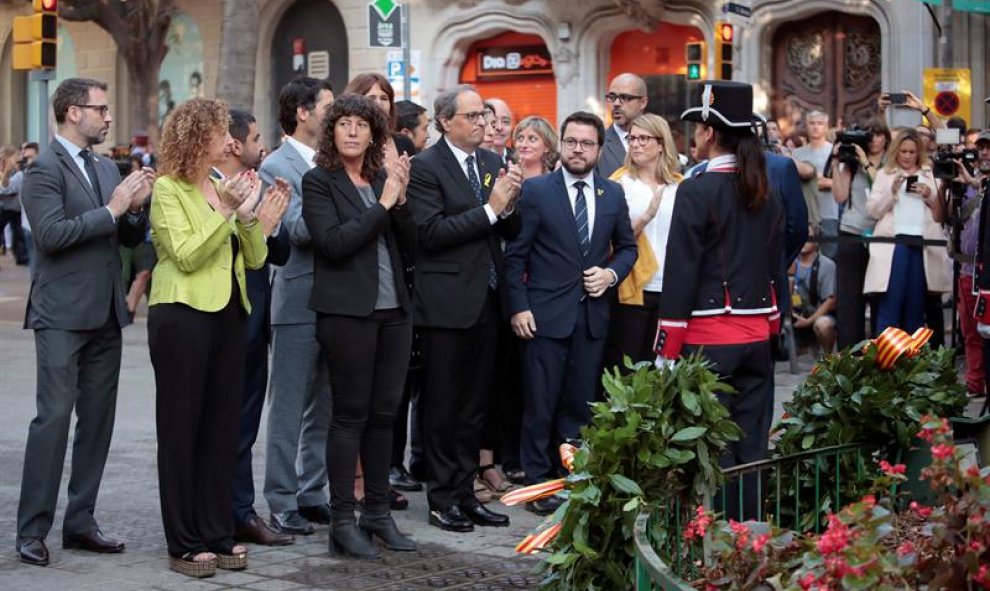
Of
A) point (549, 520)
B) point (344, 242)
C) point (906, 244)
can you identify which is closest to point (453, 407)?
point (344, 242)

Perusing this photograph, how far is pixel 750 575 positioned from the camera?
420 cm

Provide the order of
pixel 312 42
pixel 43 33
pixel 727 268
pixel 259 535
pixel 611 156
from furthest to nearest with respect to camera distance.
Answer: pixel 312 42, pixel 43 33, pixel 611 156, pixel 259 535, pixel 727 268

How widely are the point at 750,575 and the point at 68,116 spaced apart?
4522 millimetres

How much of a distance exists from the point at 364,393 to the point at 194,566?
1051 millimetres

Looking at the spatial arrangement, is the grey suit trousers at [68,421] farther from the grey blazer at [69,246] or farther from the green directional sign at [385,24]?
the green directional sign at [385,24]

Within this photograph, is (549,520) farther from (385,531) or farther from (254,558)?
(254,558)

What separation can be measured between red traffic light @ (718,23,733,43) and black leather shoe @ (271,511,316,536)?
639 inches

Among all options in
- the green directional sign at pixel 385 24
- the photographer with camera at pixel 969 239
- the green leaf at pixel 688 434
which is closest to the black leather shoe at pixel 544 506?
the green leaf at pixel 688 434

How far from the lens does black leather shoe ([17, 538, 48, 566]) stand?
24.3 ft

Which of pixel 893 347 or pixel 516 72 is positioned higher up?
pixel 516 72

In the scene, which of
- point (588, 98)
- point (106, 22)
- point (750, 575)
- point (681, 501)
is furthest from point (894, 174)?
point (106, 22)

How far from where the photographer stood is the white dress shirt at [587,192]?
9133 millimetres

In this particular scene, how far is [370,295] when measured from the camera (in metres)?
7.55

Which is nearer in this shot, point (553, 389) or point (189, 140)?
point (189, 140)
